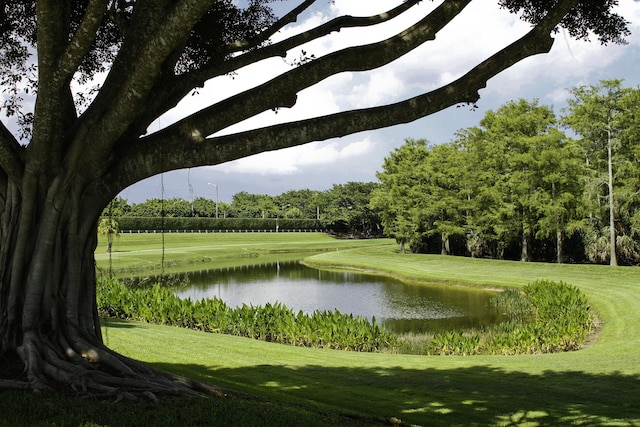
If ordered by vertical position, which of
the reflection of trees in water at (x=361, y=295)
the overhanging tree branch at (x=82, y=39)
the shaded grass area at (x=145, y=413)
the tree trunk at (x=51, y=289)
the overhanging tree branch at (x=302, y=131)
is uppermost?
the overhanging tree branch at (x=82, y=39)

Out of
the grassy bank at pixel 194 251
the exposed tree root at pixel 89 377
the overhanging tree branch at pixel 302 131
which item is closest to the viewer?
the exposed tree root at pixel 89 377

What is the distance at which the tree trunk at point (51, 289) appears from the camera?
5.48 meters

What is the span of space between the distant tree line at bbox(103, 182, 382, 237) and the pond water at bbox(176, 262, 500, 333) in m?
41.0

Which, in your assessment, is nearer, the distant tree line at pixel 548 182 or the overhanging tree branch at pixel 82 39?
the overhanging tree branch at pixel 82 39

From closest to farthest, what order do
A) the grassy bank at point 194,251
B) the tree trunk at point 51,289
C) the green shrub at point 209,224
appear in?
the tree trunk at point 51,289, the grassy bank at point 194,251, the green shrub at point 209,224

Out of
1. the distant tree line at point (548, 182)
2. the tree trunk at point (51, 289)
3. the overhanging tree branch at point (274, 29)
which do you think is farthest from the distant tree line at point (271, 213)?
the tree trunk at point (51, 289)

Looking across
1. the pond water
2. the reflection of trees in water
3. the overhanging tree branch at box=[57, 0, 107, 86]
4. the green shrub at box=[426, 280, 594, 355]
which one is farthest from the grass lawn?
the reflection of trees in water

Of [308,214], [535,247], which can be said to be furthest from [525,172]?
[308,214]

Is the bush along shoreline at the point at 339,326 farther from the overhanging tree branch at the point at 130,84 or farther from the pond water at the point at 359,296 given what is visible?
the overhanging tree branch at the point at 130,84

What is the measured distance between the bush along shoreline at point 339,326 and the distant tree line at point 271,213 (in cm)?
5527

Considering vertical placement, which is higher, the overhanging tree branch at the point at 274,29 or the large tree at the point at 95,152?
the overhanging tree branch at the point at 274,29

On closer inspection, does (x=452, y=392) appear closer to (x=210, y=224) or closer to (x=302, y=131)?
(x=302, y=131)

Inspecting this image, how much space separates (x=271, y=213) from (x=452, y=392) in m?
106

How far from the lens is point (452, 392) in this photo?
302 inches
